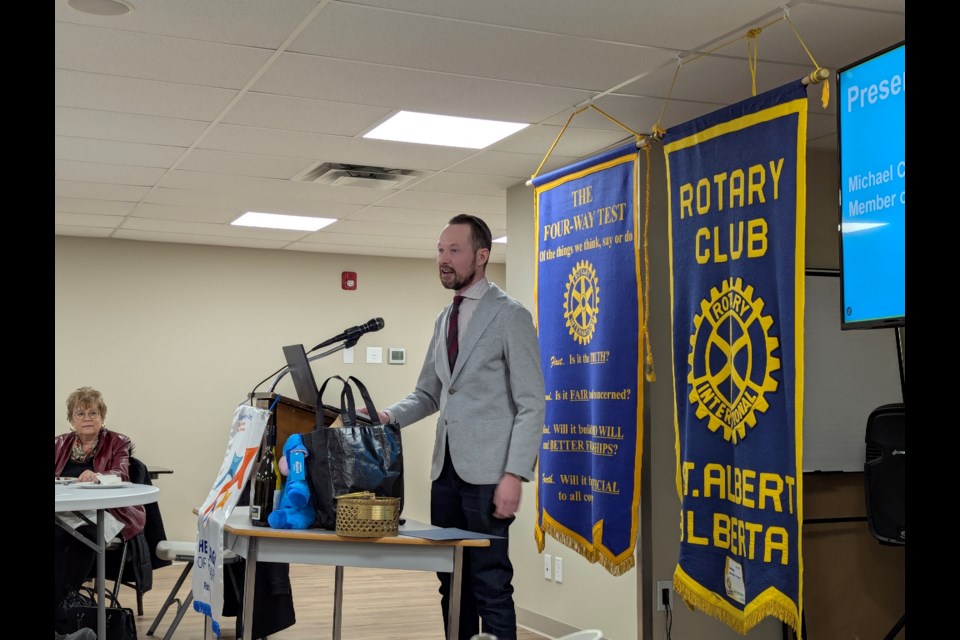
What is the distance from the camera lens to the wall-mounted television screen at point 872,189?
2.67 m

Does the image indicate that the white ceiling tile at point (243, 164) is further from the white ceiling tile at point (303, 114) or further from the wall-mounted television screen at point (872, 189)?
the wall-mounted television screen at point (872, 189)

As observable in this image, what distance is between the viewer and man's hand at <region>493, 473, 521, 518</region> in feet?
9.69

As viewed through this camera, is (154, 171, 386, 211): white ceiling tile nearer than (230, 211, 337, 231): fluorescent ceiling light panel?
Yes

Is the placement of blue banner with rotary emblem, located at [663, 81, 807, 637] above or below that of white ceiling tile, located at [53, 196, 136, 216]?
below

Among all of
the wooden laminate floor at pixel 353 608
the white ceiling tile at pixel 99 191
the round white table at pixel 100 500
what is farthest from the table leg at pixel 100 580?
the white ceiling tile at pixel 99 191

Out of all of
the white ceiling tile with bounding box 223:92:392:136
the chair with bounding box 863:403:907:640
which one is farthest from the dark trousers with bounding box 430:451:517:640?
the white ceiling tile with bounding box 223:92:392:136

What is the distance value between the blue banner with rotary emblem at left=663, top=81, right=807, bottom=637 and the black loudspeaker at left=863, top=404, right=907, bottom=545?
329 mm

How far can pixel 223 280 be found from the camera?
8.41 m

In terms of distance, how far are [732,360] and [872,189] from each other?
745mm

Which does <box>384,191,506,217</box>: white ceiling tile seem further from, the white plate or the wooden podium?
the wooden podium

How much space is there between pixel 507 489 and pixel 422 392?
0.59 meters

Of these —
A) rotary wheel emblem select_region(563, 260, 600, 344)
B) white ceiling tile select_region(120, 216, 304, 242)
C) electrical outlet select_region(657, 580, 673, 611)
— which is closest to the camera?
rotary wheel emblem select_region(563, 260, 600, 344)

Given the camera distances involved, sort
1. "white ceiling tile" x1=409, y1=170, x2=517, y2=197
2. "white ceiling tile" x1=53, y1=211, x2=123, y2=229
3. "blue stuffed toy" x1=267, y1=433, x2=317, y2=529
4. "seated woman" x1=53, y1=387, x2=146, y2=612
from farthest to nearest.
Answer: "white ceiling tile" x1=53, y1=211, x2=123, y2=229 → "white ceiling tile" x1=409, y1=170, x2=517, y2=197 → "seated woman" x1=53, y1=387, x2=146, y2=612 → "blue stuffed toy" x1=267, y1=433, x2=317, y2=529
